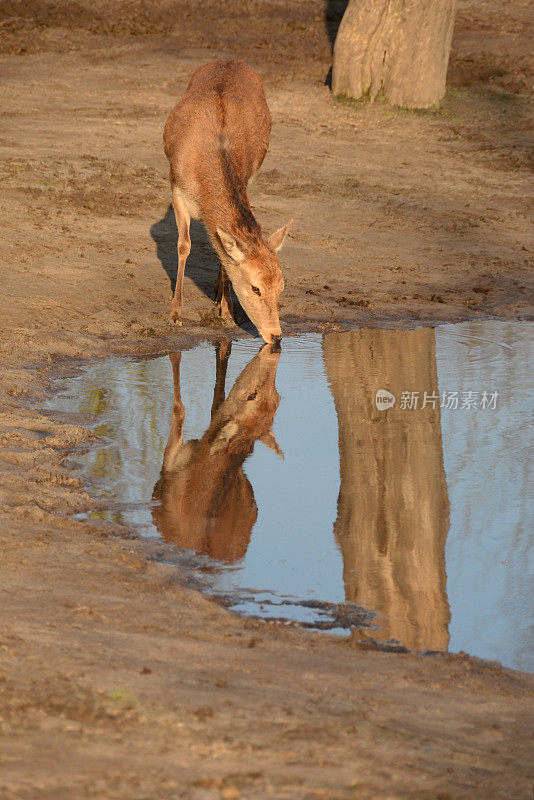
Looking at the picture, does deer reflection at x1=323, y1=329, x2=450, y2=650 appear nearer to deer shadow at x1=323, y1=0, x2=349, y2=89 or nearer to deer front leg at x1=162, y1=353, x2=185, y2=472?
deer front leg at x1=162, y1=353, x2=185, y2=472

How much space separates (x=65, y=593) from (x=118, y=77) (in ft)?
46.2

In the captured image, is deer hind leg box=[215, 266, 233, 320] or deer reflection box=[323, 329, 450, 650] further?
deer hind leg box=[215, 266, 233, 320]

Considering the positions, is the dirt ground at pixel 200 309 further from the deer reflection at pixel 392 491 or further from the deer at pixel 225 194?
the deer at pixel 225 194

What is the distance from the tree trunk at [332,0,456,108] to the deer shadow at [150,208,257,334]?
17.9 ft

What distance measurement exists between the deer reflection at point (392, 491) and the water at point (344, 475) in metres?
0.01

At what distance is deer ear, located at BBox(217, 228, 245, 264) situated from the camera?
8273mm

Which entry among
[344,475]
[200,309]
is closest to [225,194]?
[200,309]

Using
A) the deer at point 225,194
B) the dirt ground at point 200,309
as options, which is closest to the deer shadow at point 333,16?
the dirt ground at point 200,309

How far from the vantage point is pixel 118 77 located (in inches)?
661

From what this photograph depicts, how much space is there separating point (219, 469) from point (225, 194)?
123 inches

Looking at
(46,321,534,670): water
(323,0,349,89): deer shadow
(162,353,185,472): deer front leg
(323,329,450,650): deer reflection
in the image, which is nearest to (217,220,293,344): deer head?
(46,321,534,670): water

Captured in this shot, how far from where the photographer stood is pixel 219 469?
20.3 feet

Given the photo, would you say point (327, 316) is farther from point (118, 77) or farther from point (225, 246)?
point (118, 77)

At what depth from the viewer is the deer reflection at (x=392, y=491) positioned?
15.3 feet
